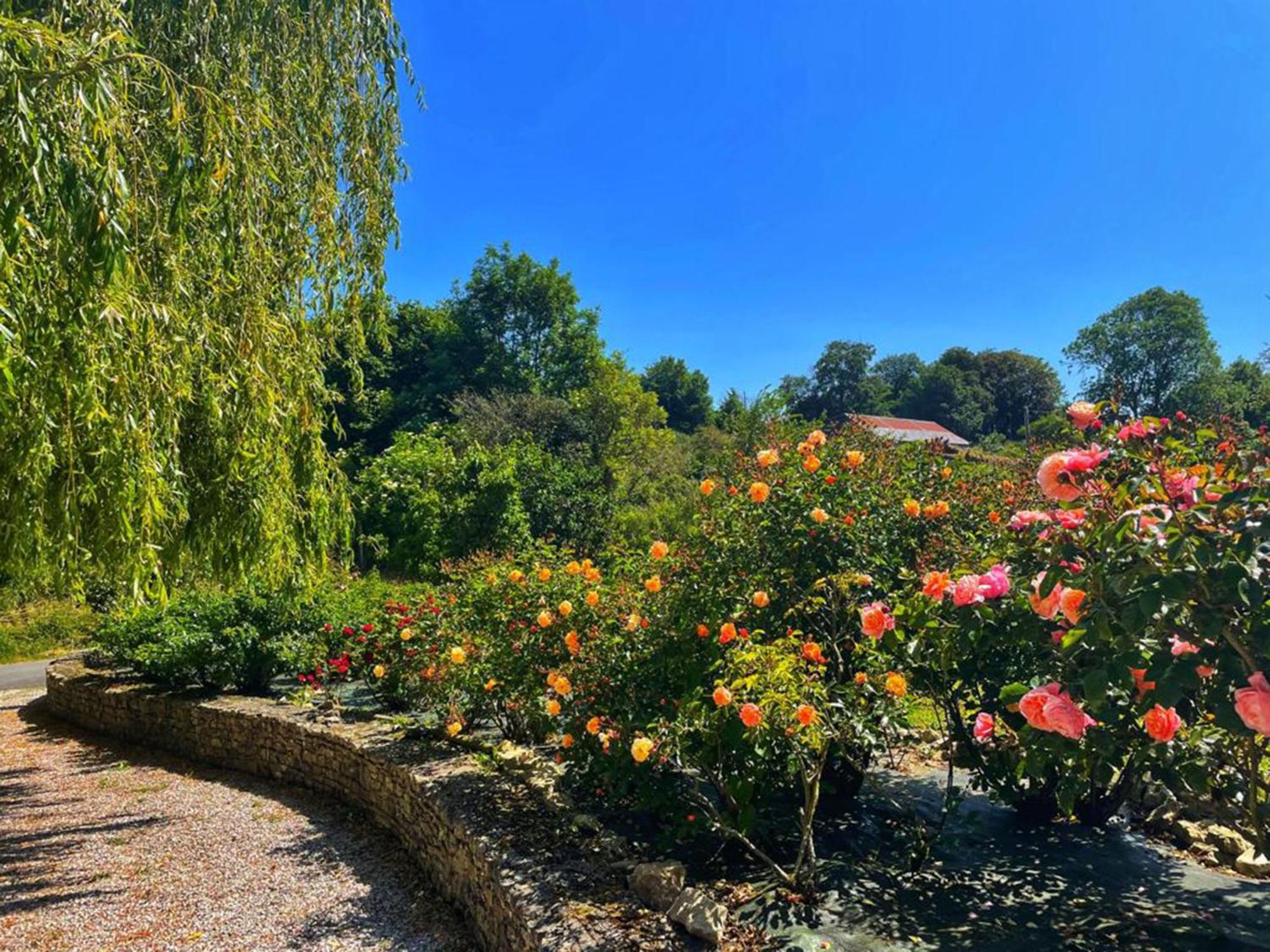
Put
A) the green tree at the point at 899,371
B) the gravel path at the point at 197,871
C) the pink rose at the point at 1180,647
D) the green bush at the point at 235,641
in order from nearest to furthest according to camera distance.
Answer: the pink rose at the point at 1180,647 → the gravel path at the point at 197,871 → the green bush at the point at 235,641 → the green tree at the point at 899,371

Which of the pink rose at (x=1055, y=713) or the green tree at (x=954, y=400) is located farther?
the green tree at (x=954, y=400)

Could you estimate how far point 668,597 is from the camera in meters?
3.21

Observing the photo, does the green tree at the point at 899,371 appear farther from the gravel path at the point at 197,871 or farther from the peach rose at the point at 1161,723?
the peach rose at the point at 1161,723

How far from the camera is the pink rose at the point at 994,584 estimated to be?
187 centimetres

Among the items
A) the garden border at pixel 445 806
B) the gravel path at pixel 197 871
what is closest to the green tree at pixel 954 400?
the garden border at pixel 445 806

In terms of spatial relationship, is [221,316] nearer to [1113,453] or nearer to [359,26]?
[359,26]

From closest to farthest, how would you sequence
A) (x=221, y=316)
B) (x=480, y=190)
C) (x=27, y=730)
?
(x=221, y=316) → (x=27, y=730) → (x=480, y=190)

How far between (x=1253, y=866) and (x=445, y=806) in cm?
355

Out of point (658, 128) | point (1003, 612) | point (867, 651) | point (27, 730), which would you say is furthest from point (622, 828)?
point (658, 128)

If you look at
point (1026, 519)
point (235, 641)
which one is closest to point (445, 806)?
point (1026, 519)

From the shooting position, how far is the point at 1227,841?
3.01m

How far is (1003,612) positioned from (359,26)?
5.27m

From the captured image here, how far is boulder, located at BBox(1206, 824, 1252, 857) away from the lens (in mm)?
2957

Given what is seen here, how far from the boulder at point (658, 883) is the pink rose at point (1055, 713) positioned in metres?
1.47
